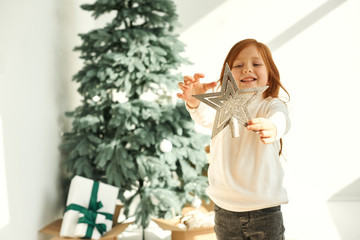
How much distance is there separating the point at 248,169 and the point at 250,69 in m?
0.35

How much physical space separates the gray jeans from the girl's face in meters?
0.45

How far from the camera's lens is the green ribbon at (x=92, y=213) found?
6.70ft

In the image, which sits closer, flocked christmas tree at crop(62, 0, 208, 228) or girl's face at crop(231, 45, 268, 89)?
girl's face at crop(231, 45, 268, 89)

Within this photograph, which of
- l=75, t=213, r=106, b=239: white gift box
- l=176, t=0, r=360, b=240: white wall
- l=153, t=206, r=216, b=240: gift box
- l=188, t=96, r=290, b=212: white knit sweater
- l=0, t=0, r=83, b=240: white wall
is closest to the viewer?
l=188, t=96, r=290, b=212: white knit sweater

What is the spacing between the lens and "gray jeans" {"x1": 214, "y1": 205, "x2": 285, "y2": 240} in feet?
3.67

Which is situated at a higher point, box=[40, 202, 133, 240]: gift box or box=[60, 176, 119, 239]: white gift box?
box=[60, 176, 119, 239]: white gift box

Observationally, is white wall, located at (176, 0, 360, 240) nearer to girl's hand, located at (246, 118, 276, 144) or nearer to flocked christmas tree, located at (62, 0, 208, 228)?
flocked christmas tree, located at (62, 0, 208, 228)

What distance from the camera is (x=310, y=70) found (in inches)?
132

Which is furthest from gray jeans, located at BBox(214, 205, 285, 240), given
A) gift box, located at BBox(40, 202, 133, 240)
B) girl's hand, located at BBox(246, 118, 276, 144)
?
gift box, located at BBox(40, 202, 133, 240)

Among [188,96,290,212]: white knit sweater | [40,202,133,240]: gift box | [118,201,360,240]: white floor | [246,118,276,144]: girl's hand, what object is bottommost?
[118,201,360,240]: white floor

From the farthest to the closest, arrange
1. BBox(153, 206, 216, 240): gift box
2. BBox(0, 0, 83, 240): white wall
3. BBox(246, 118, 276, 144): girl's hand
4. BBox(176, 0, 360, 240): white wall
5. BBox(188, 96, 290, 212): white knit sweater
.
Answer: BBox(176, 0, 360, 240): white wall → BBox(153, 206, 216, 240): gift box → BBox(0, 0, 83, 240): white wall → BBox(188, 96, 290, 212): white knit sweater → BBox(246, 118, 276, 144): girl's hand

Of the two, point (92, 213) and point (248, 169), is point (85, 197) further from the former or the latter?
point (248, 169)

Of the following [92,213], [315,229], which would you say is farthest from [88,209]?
[315,229]

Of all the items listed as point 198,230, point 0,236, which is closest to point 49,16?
point 0,236
